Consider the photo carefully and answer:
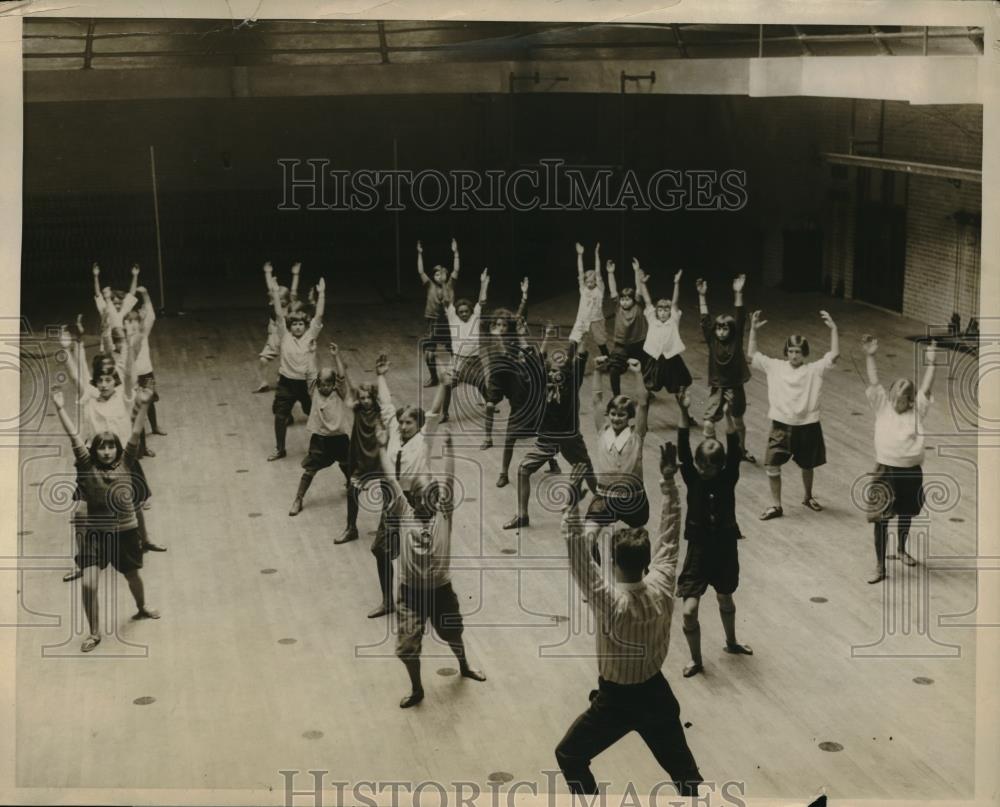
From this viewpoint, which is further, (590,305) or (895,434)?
(590,305)

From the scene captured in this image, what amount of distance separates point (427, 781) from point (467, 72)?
9.77m

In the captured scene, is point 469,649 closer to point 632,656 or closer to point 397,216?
point 632,656

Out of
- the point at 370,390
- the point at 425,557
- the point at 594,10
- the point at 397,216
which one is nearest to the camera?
the point at 594,10

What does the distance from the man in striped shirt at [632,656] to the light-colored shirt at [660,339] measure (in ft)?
20.5

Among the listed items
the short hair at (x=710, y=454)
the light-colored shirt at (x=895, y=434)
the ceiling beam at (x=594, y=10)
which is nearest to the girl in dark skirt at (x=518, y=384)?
the short hair at (x=710, y=454)

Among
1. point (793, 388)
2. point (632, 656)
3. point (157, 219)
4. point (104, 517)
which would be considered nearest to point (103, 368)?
point (104, 517)

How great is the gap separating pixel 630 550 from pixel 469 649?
104 inches

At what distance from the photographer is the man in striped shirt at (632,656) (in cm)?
681

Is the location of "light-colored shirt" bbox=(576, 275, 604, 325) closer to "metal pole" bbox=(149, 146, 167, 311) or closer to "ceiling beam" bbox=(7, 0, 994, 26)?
"metal pole" bbox=(149, 146, 167, 311)

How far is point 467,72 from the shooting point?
50.7ft

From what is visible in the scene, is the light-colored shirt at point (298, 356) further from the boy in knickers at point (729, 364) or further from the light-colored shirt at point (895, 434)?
the light-colored shirt at point (895, 434)

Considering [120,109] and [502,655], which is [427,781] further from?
[120,109]

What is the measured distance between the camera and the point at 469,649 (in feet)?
29.8

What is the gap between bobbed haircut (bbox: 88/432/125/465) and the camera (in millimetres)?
8977
